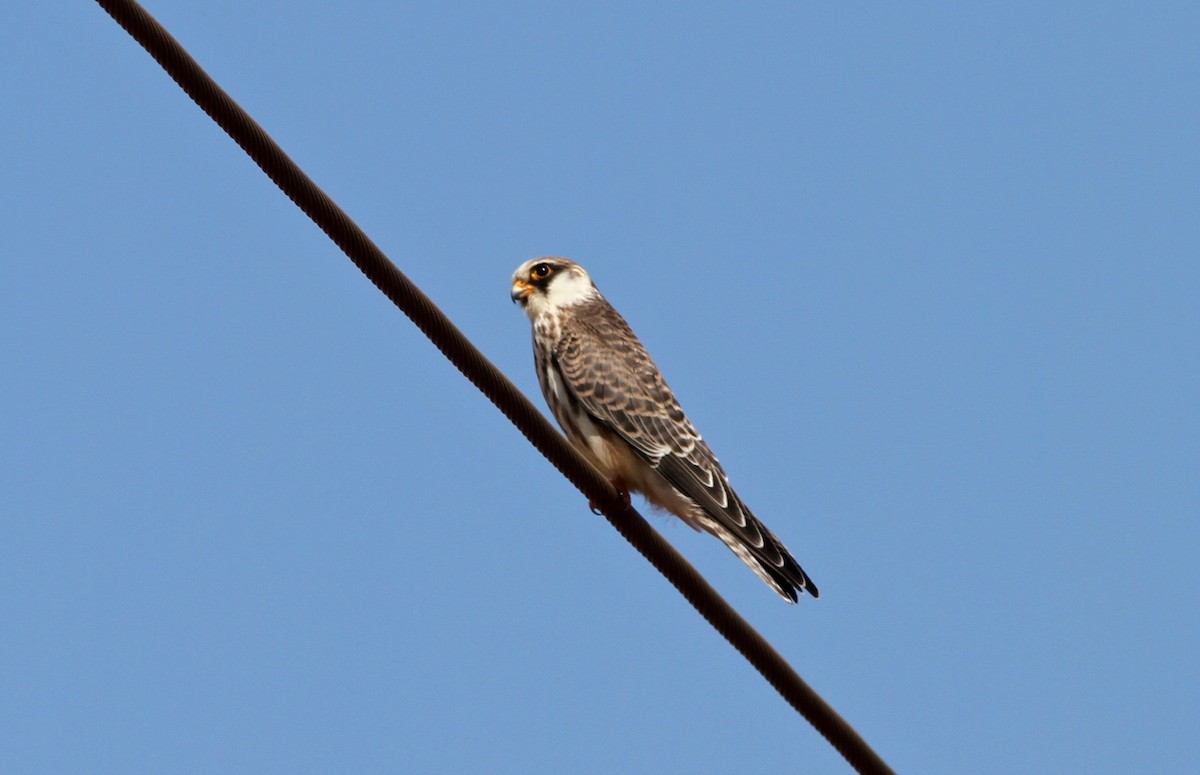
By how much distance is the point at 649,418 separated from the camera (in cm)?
597

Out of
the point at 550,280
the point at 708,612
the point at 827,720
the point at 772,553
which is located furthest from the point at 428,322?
the point at 550,280

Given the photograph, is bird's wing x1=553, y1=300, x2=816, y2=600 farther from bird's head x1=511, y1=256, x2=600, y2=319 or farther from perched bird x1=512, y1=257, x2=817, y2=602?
bird's head x1=511, y1=256, x2=600, y2=319

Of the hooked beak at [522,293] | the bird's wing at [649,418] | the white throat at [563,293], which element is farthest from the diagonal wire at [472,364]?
the hooked beak at [522,293]

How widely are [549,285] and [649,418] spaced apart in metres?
1.11

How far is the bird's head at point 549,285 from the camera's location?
6719 millimetres

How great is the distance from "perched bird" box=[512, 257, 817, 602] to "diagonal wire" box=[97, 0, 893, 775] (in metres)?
0.87

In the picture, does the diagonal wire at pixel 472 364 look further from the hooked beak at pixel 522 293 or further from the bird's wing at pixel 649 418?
the hooked beak at pixel 522 293

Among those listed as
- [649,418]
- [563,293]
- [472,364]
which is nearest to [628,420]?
[649,418]

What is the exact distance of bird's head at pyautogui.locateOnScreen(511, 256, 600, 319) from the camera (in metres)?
6.72

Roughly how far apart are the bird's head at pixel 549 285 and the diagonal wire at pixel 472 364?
215 cm

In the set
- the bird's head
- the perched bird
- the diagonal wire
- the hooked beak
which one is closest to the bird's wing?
the perched bird

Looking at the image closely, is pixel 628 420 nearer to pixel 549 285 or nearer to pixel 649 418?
pixel 649 418

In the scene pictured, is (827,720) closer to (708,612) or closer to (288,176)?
(708,612)

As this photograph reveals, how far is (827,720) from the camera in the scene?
4.11m
